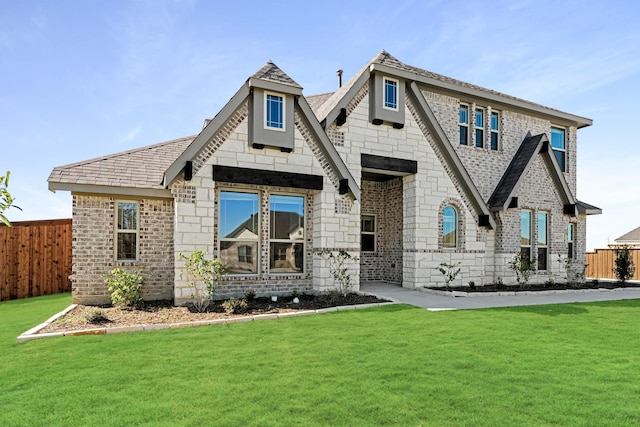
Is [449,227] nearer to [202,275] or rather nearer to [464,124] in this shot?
[464,124]

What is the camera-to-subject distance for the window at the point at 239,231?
36.2ft

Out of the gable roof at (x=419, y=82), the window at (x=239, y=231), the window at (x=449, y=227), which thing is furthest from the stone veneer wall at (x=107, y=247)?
the window at (x=449, y=227)

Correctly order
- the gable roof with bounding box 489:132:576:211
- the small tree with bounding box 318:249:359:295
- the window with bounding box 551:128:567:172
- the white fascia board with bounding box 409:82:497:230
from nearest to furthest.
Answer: the small tree with bounding box 318:249:359:295 < the white fascia board with bounding box 409:82:497:230 < the gable roof with bounding box 489:132:576:211 < the window with bounding box 551:128:567:172

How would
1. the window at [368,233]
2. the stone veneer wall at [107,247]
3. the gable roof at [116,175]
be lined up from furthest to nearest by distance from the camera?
1. the window at [368,233]
2. the stone veneer wall at [107,247]
3. the gable roof at [116,175]

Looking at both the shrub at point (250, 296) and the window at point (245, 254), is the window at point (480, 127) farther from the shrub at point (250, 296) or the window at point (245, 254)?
the shrub at point (250, 296)

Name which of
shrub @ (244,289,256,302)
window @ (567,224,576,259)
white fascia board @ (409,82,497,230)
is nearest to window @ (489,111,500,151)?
white fascia board @ (409,82,497,230)

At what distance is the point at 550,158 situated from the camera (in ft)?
53.7

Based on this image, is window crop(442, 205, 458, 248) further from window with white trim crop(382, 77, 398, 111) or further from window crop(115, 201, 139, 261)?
window crop(115, 201, 139, 261)

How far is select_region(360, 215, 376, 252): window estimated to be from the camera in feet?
51.9

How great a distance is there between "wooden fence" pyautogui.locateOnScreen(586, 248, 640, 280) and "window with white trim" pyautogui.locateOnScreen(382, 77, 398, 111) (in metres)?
18.6

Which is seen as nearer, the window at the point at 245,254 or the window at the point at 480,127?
the window at the point at 245,254

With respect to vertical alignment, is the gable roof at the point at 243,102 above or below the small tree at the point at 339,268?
Answer: above

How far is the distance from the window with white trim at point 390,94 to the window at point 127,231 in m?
8.61

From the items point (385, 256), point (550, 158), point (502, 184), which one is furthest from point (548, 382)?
point (550, 158)
